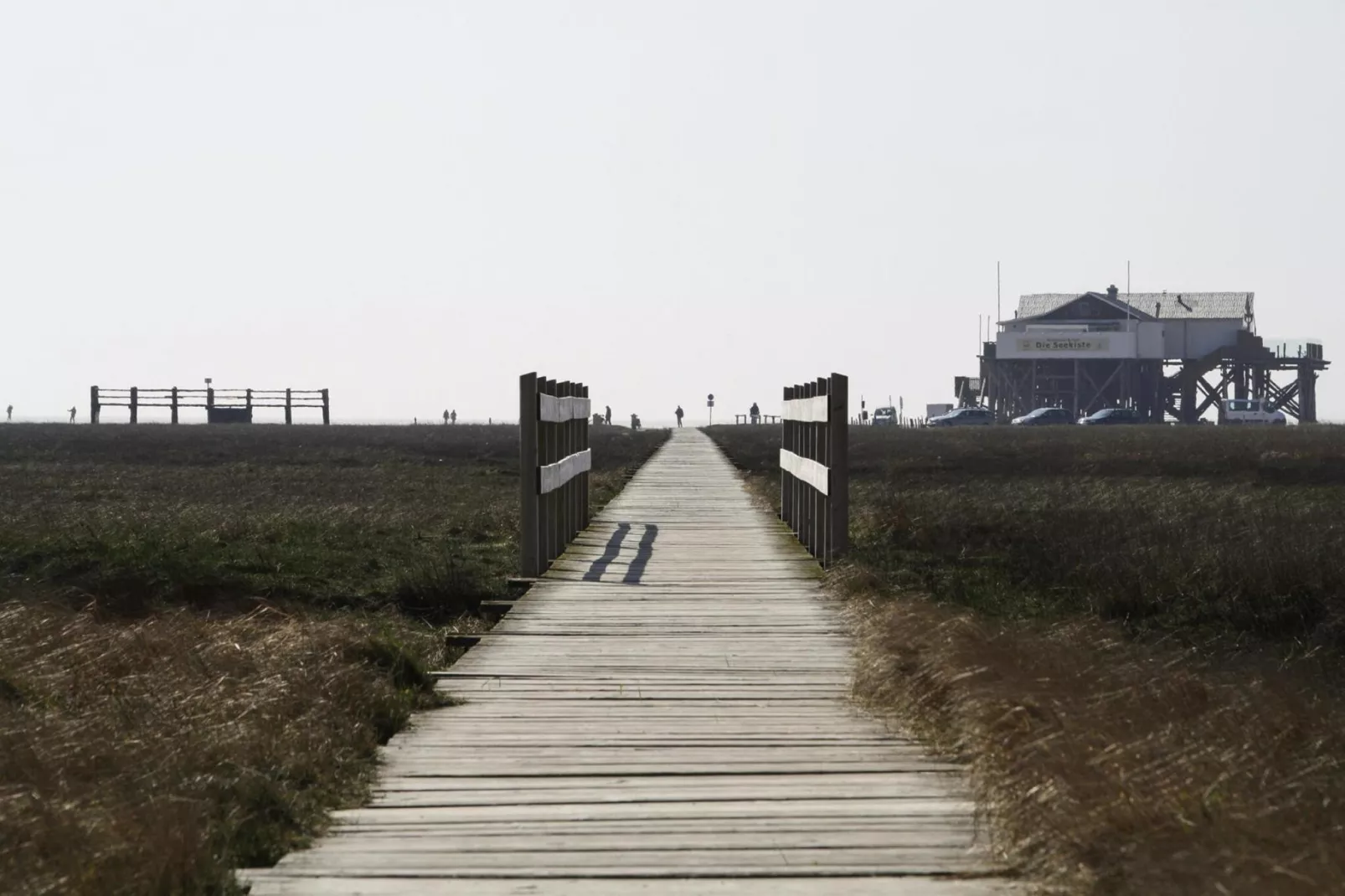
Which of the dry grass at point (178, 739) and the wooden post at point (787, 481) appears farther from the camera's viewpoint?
the wooden post at point (787, 481)

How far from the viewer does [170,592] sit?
13.5m

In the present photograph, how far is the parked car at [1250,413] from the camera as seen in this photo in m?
105

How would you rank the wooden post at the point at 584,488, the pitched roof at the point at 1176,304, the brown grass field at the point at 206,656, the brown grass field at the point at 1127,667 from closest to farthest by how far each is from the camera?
the brown grass field at the point at 1127,667, the brown grass field at the point at 206,656, the wooden post at the point at 584,488, the pitched roof at the point at 1176,304

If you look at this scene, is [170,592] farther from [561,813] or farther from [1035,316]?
[1035,316]

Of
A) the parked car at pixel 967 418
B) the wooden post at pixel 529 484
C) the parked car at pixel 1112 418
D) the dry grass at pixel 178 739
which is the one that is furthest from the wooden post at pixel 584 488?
the parked car at pixel 967 418

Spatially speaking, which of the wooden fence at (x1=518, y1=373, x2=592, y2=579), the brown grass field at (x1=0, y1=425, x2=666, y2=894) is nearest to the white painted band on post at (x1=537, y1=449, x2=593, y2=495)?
the wooden fence at (x1=518, y1=373, x2=592, y2=579)

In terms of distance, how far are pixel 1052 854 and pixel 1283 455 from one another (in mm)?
36025

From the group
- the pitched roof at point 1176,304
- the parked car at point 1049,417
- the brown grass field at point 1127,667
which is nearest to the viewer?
the brown grass field at point 1127,667

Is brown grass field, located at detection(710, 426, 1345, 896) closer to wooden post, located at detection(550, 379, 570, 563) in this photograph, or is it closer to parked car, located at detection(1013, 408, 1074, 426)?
wooden post, located at detection(550, 379, 570, 563)

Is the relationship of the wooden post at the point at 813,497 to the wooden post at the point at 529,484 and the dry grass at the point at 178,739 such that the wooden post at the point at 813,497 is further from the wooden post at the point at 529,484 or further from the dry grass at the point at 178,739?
the dry grass at the point at 178,739

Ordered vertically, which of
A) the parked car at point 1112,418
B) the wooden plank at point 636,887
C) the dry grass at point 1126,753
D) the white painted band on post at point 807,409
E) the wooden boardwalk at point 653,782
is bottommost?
the wooden plank at point 636,887

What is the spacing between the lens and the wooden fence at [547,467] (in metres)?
12.9

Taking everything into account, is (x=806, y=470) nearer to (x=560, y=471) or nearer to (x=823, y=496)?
→ (x=823, y=496)

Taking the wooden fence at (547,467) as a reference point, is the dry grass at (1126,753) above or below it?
below
